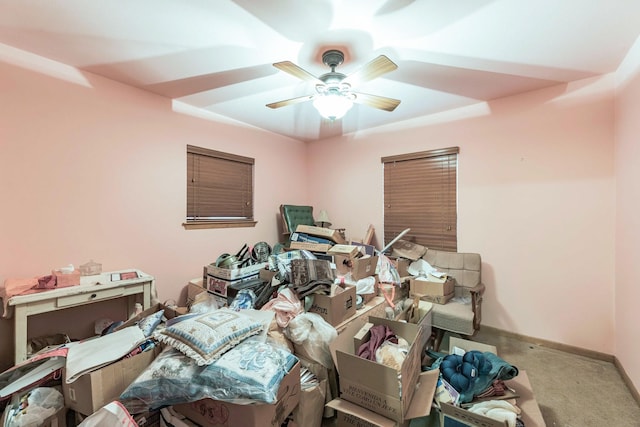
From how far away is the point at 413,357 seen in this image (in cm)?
159

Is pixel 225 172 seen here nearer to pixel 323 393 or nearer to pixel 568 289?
pixel 323 393

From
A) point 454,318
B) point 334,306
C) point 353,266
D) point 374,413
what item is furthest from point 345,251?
point 374,413

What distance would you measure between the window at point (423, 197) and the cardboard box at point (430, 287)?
1.94 feet

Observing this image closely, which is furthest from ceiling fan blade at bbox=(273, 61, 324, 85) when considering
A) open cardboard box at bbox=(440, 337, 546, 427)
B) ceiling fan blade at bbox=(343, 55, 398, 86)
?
open cardboard box at bbox=(440, 337, 546, 427)

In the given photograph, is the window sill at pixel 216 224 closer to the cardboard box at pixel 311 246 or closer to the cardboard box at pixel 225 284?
the cardboard box at pixel 225 284

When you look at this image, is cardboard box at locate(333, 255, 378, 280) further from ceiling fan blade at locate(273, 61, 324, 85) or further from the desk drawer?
the desk drawer

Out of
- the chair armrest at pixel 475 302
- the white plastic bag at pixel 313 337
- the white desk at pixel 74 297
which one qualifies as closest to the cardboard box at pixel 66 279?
the white desk at pixel 74 297

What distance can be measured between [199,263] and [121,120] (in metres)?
1.66

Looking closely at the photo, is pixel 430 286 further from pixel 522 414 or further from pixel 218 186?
pixel 218 186

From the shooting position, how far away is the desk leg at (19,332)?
175 cm

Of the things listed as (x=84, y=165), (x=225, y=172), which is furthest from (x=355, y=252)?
(x=84, y=165)

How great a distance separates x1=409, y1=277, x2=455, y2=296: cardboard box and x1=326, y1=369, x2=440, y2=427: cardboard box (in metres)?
1.18

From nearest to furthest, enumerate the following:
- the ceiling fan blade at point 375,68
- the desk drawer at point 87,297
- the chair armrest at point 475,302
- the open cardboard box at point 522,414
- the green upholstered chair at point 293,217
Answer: the open cardboard box at point 522,414 < the ceiling fan blade at point 375,68 < the desk drawer at point 87,297 < the chair armrest at point 475,302 < the green upholstered chair at point 293,217

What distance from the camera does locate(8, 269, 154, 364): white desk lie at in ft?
5.78
